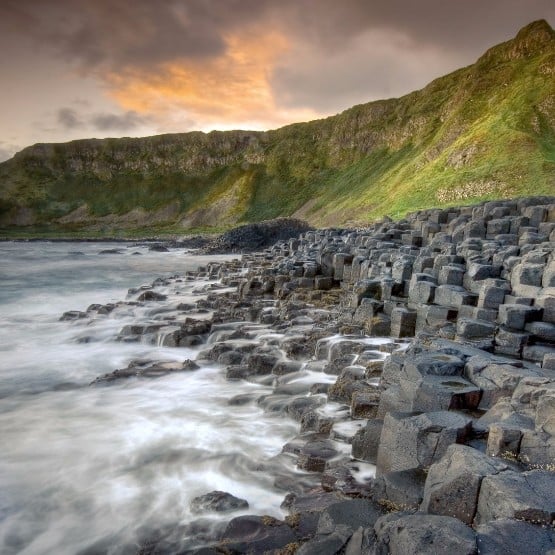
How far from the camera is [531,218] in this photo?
2005 cm

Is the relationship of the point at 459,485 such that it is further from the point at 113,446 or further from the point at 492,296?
the point at 492,296

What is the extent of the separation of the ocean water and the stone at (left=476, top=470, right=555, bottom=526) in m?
3.00

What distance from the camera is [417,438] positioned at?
5691mm

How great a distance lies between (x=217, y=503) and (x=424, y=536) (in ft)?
11.8

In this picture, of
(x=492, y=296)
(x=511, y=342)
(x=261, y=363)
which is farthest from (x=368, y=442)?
(x=492, y=296)

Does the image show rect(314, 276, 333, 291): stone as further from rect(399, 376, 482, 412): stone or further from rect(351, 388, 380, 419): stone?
rect(399, 376, 482, 412): stone

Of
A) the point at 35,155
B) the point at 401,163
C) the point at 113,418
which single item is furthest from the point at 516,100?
the point at 35,155

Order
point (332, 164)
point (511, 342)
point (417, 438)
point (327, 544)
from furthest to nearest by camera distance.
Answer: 1. point (332, 164)
2. point (511, 342)
3. point (417, 438)
4. point (327, 544)

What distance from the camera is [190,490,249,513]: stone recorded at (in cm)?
628

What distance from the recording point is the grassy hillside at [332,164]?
2192 inches

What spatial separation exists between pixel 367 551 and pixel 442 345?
5.54m

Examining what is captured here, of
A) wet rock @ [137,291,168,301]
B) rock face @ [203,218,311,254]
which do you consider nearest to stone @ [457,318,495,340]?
wet rock @ [137,291,168,301]

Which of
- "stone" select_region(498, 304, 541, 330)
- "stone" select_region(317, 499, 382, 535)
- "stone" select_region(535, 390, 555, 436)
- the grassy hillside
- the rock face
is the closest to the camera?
"stone" select_region(317, 499, 382, 535)

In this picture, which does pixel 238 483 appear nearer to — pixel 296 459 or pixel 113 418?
pixel 296 459
